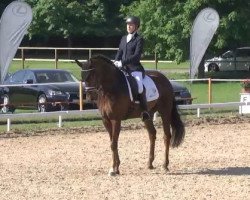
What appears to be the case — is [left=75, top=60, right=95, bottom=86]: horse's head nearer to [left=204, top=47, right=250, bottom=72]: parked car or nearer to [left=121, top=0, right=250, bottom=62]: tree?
[left=121, top=0, right=250, bottom=62]: tree

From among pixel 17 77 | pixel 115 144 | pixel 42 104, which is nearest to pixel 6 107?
pixel 42 104

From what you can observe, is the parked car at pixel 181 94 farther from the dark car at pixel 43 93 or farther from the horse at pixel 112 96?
the horse at pixel 112 96

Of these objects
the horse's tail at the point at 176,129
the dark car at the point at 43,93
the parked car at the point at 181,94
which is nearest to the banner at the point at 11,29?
the dark car at the point at 43,93

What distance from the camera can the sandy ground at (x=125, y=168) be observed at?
10141 mm

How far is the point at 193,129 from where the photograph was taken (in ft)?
61.0

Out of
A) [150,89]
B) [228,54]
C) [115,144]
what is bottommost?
[115,144]

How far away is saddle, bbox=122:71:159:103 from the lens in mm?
12023

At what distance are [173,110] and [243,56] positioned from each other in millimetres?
33019

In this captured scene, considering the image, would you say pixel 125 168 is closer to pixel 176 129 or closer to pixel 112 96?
pixel 176 129

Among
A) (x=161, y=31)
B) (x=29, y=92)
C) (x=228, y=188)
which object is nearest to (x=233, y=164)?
(x=228, y=188)

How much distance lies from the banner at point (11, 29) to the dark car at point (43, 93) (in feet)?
2.76

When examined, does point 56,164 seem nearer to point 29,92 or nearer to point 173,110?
point 173,110

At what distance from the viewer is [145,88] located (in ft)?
40.1

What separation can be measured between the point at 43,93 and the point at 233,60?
24807 millimetres
